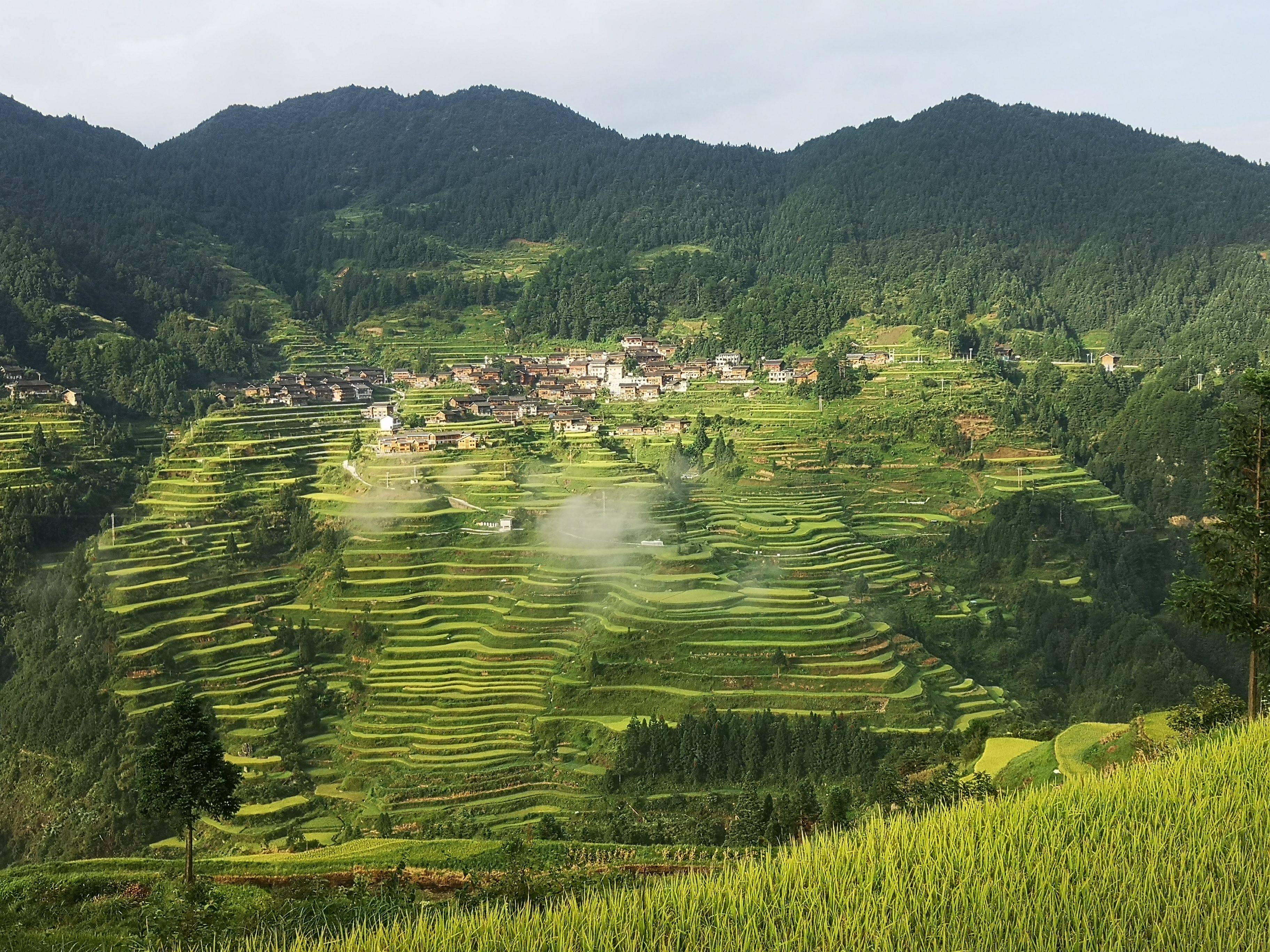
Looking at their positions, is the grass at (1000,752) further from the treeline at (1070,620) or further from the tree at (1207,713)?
the treeline at (1070,620)

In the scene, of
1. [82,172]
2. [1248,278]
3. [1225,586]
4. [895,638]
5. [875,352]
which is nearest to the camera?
[1225,586]

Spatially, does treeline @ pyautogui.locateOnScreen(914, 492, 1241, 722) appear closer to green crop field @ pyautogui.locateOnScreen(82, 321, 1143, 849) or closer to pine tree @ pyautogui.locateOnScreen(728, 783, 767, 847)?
green crop field @ pyautogui.locateOnScreen(82, 321, 1143, 849)

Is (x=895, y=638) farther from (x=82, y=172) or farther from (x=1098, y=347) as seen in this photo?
(x=82, y=172)

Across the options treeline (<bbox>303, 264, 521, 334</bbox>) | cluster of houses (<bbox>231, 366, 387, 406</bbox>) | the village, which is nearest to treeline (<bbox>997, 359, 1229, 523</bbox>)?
the village

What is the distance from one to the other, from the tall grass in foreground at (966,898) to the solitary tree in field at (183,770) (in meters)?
4.11

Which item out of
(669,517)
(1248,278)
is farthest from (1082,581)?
(1248,278)

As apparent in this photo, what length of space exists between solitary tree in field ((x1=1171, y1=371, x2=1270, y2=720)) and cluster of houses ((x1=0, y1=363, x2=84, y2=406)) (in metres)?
29.9

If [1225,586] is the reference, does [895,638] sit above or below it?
below

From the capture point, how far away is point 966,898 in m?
3.64

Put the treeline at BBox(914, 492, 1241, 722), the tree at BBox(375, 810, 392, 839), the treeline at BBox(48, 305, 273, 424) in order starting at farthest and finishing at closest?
the treeline at BBox(48, 305, 273, 424)
the treeline at BBox(914, 492, 1241, 722)
the tree at BBox(375, 810, 392, 839)

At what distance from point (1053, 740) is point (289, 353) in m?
35.1

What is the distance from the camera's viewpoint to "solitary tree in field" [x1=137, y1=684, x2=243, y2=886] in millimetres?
7383

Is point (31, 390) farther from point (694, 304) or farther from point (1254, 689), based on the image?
point (1254, 689)

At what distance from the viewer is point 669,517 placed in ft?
80.6
